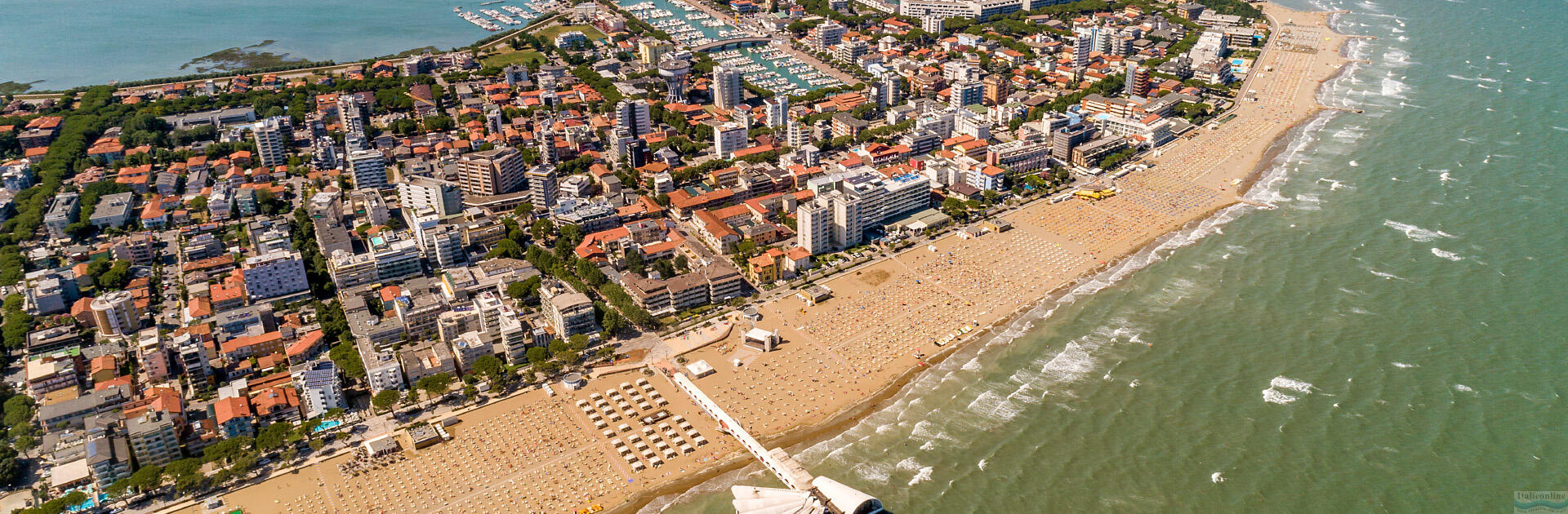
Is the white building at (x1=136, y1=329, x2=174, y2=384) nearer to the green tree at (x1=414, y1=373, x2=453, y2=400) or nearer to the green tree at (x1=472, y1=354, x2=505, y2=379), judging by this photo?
the green tree at (x1=414, y1=373, x2=453, y2=400)

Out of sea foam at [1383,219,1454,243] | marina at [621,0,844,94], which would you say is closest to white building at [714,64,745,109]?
marina at [621,0,844,94]

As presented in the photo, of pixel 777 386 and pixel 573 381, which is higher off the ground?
pixel 573 381

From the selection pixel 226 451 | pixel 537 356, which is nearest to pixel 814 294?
pixel 537 356

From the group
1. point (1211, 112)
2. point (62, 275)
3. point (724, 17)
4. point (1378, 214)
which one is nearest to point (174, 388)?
point (62, 275)

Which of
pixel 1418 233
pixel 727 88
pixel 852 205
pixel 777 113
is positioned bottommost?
pixel 1418 233

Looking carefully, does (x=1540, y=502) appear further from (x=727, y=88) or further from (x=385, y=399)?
(x=727, y=88)
